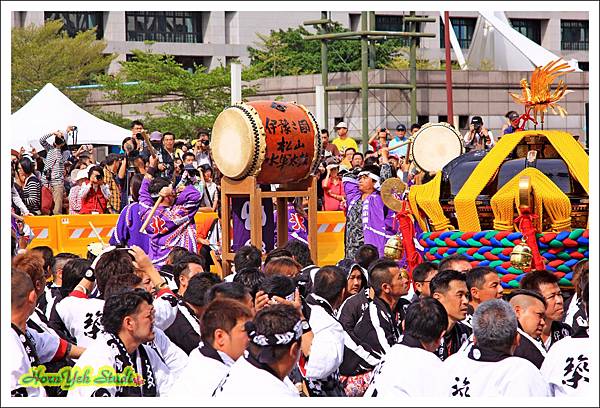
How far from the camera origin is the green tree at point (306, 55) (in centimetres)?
2998

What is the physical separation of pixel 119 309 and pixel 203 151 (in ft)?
31.1

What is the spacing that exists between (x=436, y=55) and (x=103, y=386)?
33.4m

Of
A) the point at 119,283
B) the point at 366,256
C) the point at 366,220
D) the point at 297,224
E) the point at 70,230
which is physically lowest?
the point at 70,230

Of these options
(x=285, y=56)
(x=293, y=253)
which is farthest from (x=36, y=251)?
(x=285, y=56)

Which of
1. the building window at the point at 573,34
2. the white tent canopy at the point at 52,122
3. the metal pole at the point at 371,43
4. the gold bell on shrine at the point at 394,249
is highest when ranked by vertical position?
the building window at the point at 573,34

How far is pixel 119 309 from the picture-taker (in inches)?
Result: 194

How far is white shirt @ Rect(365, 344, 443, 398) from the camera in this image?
4.74m

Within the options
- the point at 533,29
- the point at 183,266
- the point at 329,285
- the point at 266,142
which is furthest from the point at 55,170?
the point at 533,29

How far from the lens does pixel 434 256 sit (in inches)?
324

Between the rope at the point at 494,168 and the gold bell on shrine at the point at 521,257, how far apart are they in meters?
0.39

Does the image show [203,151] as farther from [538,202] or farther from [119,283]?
[119,283]

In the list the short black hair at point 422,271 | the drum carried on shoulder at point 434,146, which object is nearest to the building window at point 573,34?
the drum carried on shoulder at point 434,146

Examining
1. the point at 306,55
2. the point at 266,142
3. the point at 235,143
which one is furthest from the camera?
the point at 306,55

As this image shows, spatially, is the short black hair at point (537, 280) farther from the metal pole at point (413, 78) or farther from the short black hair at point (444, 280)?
the metal pole at point (413, 78)
